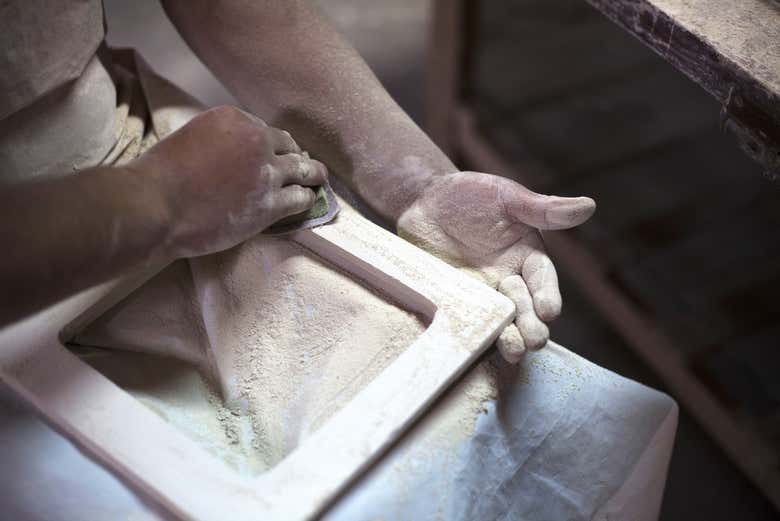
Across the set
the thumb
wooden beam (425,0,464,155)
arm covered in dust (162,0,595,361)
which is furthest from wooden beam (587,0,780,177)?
wooden beam (425,0,464,155)

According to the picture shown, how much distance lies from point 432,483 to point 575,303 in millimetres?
1181

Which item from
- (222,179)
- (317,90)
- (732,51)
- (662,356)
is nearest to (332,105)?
(317,90)

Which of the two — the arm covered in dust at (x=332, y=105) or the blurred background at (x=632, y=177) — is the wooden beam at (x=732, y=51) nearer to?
the arm covered in dust at (x=332, y=105)

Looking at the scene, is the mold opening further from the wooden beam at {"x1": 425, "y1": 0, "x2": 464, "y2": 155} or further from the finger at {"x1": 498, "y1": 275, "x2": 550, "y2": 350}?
the wooden beam at {"x1": 425, "y1": 0, "x2": 464, "y2": 155}

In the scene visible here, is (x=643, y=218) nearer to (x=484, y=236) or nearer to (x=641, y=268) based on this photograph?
(x=641, y=268)

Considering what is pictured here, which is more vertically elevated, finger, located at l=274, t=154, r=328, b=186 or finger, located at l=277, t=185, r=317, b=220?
finger, located at l=274, t=154, r=328, b=186

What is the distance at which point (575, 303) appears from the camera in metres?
1.97

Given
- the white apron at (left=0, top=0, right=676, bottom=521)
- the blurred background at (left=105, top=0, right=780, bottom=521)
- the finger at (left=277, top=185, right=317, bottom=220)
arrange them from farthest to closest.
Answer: the blurred background at (left=105, top=0, right=780, bottom=521) → the finger at (left=277, top=185, right=317, bottom=220) → the white apron at (left=0, top=0, right=676, bottom=521)

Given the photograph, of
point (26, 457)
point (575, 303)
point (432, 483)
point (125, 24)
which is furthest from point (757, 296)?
point (125, 24)

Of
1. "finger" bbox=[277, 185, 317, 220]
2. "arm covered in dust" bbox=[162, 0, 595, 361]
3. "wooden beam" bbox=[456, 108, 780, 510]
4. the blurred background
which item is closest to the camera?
"finger" bbox=[277, 185, 317, 220]

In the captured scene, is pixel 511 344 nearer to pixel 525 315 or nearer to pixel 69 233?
pixel 525 315

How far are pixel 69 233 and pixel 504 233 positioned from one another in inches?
21.4

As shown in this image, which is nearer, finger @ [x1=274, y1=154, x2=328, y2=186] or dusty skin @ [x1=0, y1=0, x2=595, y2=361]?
dusty skin @ [x1=0, y1=0, x2=595, y2=361]

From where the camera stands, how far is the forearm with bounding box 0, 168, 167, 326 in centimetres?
77
